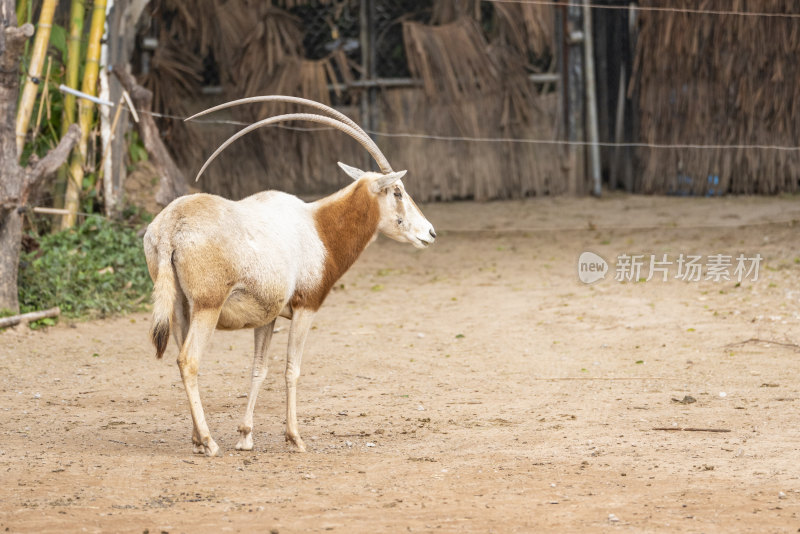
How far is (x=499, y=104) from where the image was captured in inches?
527

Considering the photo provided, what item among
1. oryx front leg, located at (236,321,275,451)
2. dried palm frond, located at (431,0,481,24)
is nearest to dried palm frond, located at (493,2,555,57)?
dried palm frond, located at (431,0,481,24)

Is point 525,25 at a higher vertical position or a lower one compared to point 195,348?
higher

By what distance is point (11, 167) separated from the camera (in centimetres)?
805

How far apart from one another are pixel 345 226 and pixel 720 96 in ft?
29.1

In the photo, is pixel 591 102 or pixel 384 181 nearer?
pixel 384 181

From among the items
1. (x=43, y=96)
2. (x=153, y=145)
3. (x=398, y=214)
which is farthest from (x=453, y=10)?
(x=398, y=214)

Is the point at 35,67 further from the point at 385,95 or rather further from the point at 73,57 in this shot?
the point at 385,95

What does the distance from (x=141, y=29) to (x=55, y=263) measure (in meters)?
A: 3.38

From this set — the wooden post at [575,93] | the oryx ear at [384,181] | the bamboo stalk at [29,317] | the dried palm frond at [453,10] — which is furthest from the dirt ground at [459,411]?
the dried palm frond at [453,10]

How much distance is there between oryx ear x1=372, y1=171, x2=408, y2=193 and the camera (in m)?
5.54

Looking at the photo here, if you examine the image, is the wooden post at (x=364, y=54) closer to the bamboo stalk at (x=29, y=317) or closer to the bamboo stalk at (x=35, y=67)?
the bamboo stalk at (x=35, y=67)

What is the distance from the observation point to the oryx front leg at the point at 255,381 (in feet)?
17.6

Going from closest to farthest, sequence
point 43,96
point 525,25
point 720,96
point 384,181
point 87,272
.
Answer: point 384,181, point 87,272, point 43,96, point 525,25, point 720,96

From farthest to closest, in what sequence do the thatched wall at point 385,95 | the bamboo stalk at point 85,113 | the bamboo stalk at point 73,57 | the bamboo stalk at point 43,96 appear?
the thatched wall at point 385,95 → the bamboo stalk at point 73,57 → the bamboo stalk at point 85,113 → the bamboo stalk at point 43,96
